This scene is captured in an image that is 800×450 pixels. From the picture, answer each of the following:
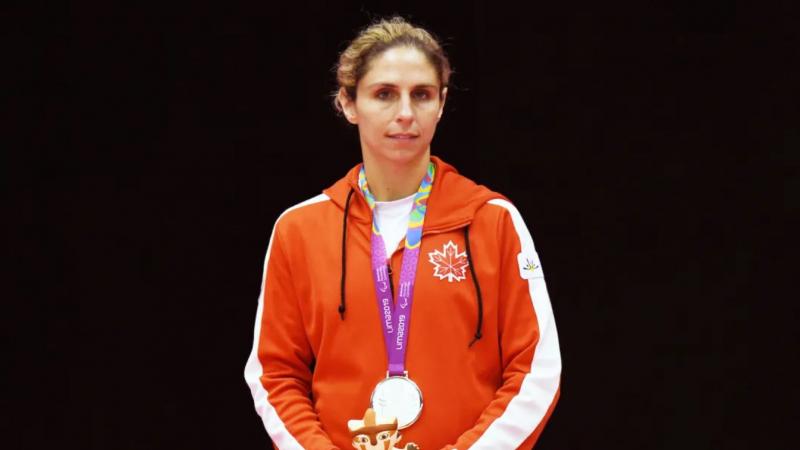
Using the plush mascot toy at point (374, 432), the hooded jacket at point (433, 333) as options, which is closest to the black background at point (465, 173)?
the hooded jacket at point (433, 333)

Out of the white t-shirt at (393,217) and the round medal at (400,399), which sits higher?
the white t-shirt at (393,217)

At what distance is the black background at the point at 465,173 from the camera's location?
3.59 m

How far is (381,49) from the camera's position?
2.58 metres

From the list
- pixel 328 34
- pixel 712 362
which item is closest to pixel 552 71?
pixel 328 34

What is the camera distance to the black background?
3.59 metres

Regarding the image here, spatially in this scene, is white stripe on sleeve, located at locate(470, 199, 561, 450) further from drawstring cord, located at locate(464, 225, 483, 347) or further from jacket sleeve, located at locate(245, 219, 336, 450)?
jacket sleeve, located at locate(245, 219, 336, 450)

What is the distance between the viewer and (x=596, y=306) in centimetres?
371

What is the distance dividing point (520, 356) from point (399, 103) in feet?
2.01

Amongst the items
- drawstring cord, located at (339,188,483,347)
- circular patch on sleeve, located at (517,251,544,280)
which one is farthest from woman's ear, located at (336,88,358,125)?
circular patch on sleeve, located at (517,251,544,280)

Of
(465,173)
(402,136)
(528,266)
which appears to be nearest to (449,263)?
(528,266)

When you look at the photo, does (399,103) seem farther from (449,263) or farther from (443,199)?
(449,263)

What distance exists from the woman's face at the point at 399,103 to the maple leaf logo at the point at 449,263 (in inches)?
8.7

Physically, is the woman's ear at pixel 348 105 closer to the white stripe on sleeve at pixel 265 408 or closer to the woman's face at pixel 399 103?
the woman's face at pixel 399 103

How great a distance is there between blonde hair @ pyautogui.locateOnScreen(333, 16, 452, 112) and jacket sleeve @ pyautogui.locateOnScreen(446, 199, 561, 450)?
38 centimetres
